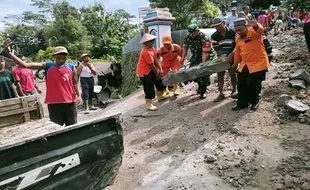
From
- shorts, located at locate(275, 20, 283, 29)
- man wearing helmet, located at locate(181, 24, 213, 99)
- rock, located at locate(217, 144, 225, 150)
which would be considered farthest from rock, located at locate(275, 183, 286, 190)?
shorts, located at locate(275, 20, 283, 29)

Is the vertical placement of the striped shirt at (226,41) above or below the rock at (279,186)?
above

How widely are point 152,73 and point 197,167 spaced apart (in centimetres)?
306

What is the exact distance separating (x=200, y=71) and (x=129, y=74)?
843 centimetres

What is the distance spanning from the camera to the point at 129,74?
13.6m

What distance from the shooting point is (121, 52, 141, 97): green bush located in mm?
12734

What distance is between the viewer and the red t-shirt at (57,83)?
4.15 metres

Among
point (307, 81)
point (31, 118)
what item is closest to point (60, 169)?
point (31, 118)

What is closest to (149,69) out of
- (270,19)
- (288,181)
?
(288,181)

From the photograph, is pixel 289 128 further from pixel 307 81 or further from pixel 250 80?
pixel 307 81

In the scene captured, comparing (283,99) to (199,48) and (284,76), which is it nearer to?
(284,76)

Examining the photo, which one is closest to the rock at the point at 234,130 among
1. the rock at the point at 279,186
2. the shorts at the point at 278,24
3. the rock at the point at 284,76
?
the rock at the point at 279,186

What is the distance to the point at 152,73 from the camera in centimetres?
642

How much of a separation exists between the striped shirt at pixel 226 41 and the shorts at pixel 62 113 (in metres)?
3.09

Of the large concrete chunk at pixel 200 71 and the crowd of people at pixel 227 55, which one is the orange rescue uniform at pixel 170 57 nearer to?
the crowd of people at pixel 227 55
